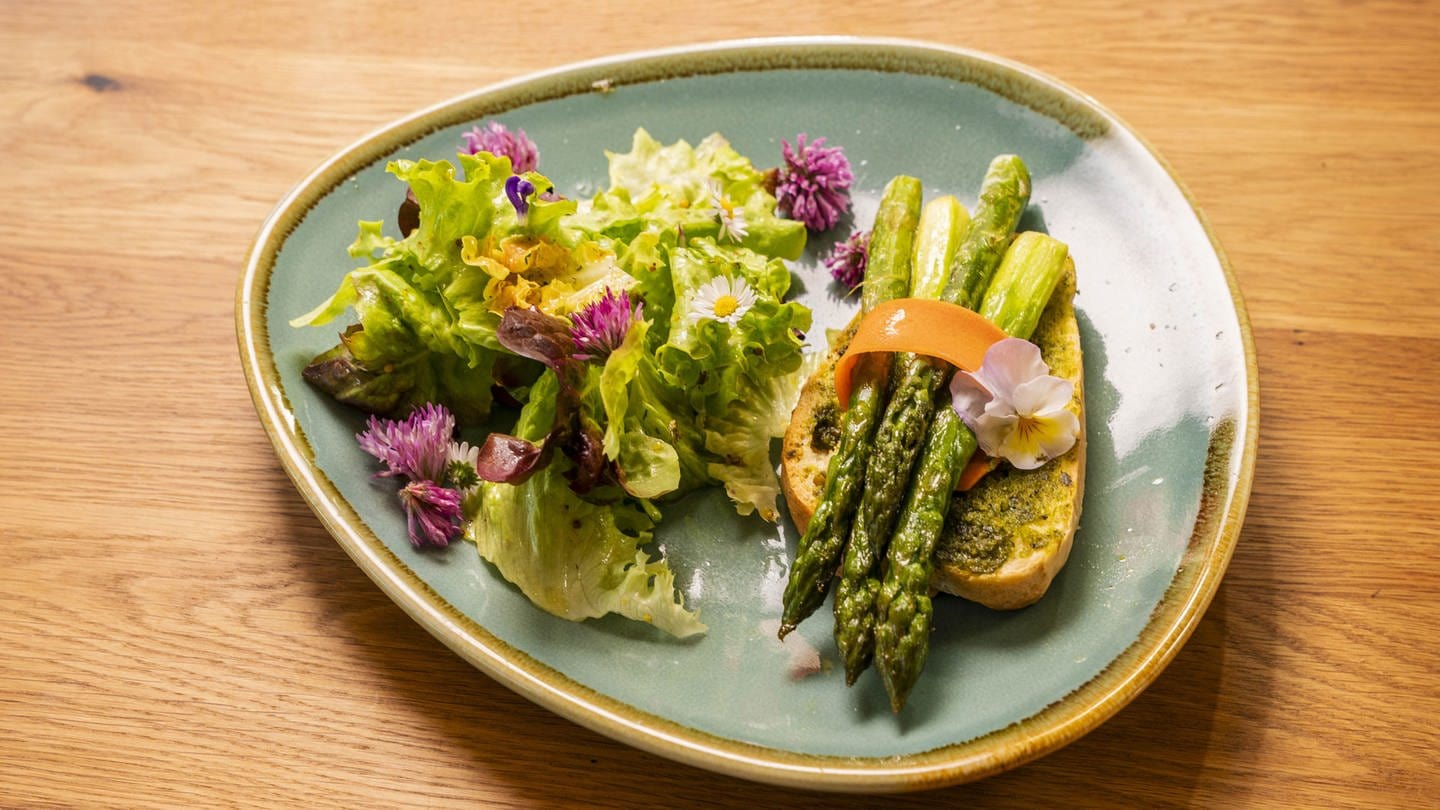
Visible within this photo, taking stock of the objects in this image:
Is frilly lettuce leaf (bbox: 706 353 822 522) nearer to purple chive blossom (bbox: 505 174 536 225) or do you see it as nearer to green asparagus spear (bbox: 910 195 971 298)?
green asparagus spear (bbox: 910 195 971 298)

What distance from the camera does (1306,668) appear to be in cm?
252

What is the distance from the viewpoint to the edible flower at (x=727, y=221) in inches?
122

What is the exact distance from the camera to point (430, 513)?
2639 millimetres

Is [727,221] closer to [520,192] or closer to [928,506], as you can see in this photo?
[520,192]

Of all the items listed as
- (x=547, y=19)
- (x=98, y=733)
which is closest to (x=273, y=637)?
(x=98, y=733)

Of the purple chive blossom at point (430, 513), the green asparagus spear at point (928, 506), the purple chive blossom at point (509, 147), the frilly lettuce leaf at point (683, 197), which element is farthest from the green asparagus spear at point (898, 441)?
the purple chive blossom at point (509, 147)

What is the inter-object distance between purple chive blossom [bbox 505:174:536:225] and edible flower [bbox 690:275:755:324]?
1.62 feet

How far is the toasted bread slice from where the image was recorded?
247 cm

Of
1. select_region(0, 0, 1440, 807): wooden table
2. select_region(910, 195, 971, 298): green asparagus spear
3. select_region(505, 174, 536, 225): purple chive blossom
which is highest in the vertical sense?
select_region(505, 174, 536, 225): purple chive blossom

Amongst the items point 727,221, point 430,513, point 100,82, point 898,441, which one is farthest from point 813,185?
point 100,82

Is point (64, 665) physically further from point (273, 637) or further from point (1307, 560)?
point (1307, 560)

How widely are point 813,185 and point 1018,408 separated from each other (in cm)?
110

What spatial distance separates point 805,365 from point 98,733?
1.96 metres

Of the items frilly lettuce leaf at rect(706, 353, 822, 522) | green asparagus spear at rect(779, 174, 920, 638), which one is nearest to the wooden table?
green asparagus spear at rect(779, 174, 920, 638)
